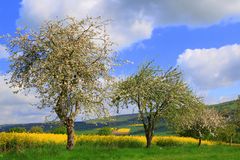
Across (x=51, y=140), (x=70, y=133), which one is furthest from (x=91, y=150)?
(x=51, y=140)

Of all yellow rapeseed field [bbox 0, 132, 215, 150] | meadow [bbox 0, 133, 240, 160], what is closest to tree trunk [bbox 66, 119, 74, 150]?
meadow [bbox 0, 133, 240, 160]

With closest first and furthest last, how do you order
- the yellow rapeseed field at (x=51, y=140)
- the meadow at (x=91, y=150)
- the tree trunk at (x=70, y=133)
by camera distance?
1. the meadow at (x=91, y=150)
2. the tree trunk at (x=70, y=133)
3. the yellow rapeseed field at (x=51, y=140)

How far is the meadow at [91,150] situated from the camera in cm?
3091

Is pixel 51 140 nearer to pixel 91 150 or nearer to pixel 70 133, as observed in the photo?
pixel 70 133

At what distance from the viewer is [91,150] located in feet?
115

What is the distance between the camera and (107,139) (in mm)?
49656

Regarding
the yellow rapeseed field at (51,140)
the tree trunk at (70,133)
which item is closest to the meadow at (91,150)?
the yellow rapeseed field at (51,140)

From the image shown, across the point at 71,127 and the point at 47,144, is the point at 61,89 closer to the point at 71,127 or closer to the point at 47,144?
the point at 71,127

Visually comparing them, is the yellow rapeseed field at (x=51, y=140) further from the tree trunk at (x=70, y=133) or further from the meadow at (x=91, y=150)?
the tree trunk at (x=70, y=133)

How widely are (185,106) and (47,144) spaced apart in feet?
60.5

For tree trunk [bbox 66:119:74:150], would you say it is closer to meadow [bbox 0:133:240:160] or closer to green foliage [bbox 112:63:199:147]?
meadow [bbox 0:133:240:160]

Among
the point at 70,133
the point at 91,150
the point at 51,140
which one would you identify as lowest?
the point at 91,150

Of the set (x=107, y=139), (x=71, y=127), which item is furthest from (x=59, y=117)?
(x=107, y=139)

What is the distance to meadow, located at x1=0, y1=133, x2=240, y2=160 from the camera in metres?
30.9
